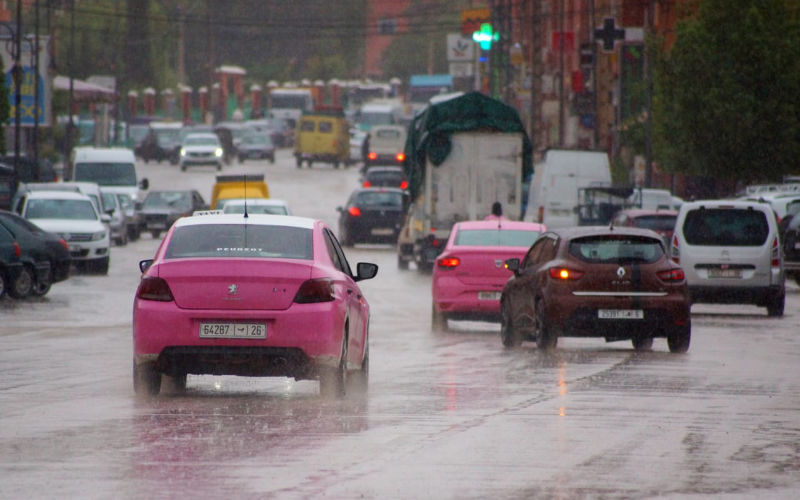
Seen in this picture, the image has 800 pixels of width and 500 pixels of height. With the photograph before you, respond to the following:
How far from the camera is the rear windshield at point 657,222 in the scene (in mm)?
33969

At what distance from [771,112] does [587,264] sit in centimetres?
3322

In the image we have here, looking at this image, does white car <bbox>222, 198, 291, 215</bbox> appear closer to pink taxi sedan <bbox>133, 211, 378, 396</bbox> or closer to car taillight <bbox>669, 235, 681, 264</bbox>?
car taillight <bbox>669, 235, 681, 264</bbox>

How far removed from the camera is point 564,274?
1988 centimetres

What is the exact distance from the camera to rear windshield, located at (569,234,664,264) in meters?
19.9

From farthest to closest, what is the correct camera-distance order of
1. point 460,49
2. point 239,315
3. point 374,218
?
point 460,49 < point 374,218 < point 239,315

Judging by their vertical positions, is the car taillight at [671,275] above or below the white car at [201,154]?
below

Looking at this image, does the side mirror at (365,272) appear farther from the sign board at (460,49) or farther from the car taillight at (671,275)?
the sign board at (460,49)

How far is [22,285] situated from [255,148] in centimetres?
7518

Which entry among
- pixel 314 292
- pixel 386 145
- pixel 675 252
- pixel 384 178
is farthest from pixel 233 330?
pixel 386 145

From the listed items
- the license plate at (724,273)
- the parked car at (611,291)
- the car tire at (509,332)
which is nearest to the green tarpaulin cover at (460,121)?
the license plate at (724,273)

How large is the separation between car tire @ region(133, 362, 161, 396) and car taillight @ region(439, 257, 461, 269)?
10.4 meters

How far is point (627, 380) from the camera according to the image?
16.1 m

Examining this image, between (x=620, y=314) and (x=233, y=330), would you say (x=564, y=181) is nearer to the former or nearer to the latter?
(x=620, y=314)

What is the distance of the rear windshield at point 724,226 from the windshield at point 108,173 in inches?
1227
